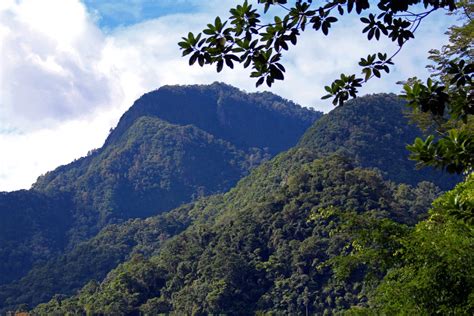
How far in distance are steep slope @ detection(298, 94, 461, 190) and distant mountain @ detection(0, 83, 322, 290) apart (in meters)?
54.9

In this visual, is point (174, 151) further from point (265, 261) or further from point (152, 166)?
point (265, 261)

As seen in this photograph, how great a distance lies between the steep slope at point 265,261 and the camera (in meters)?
48.1

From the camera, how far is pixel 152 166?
155m

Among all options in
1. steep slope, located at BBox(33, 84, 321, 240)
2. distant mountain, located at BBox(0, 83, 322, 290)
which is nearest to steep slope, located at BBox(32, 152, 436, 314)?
distant mountain, located at BBox(0, 83, 322, 290)

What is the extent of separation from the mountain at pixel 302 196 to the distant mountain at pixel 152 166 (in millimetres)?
22720

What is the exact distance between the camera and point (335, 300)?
45000 mm

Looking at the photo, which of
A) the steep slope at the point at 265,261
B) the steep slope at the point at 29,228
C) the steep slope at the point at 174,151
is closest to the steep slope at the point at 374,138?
the steep slope at the point at 265,261

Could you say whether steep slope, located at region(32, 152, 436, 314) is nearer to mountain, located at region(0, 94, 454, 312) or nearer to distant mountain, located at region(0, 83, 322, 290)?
mountain, located at region(0, 94, 454, 312)

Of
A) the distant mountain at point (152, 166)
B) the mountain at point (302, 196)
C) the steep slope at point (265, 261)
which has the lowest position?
the steep slope at point (265, 261)

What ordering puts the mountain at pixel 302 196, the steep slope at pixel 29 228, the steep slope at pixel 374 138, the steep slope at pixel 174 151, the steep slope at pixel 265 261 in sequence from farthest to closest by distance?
the steep slope at pixel 174 151 < the steep slope at pixel 29 228 < the steep slope at pixel 374 138 < the mountain at pixel 302 196 < the steep slope at pixel 265 261

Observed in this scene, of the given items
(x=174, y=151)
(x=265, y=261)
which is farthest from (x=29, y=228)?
(x=265, y=261)

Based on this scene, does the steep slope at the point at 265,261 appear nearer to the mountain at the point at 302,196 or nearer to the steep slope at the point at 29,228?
the mountain at the point at 302,196

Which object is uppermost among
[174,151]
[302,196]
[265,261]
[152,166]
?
[174,151]

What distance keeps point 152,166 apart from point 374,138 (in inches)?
3031
